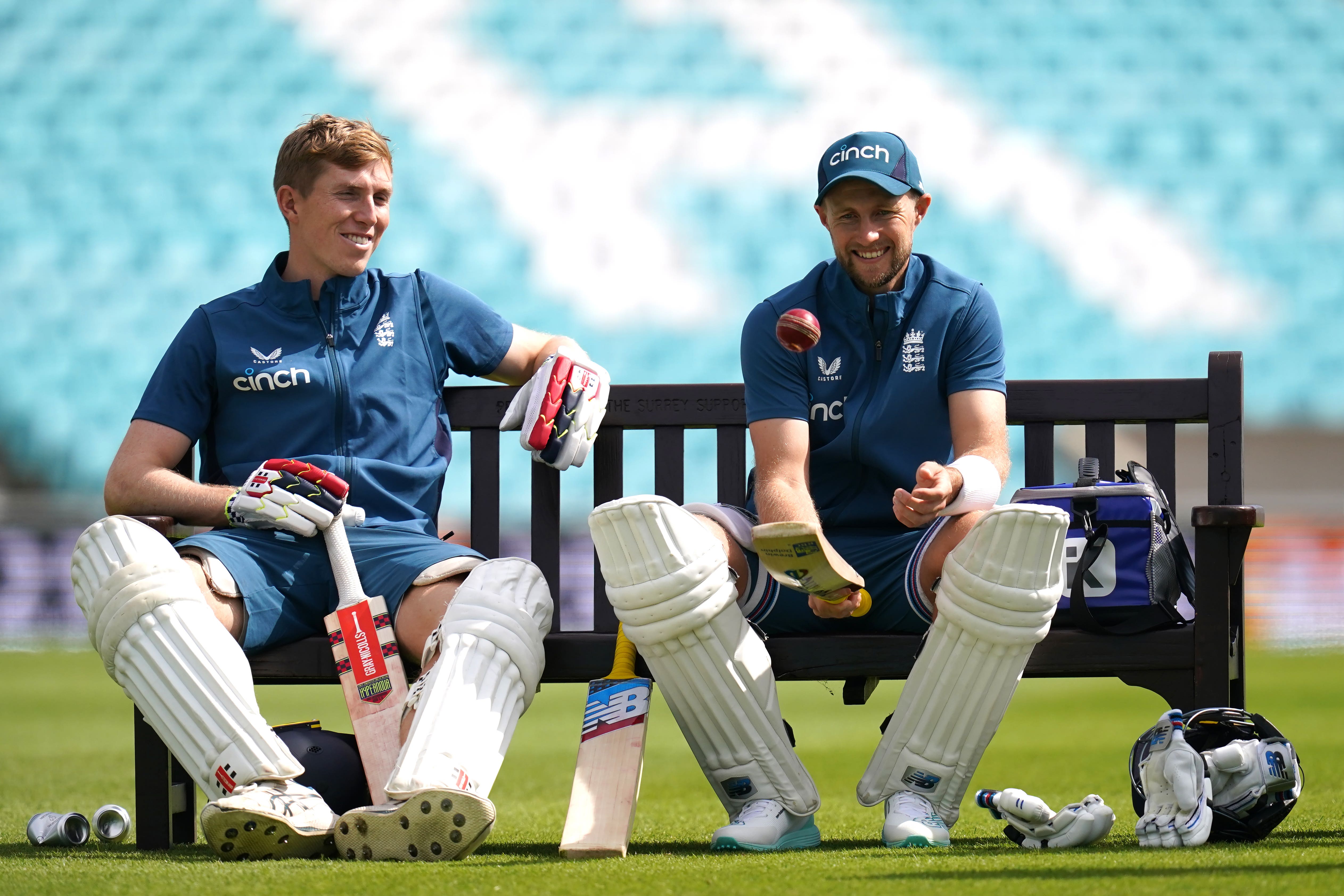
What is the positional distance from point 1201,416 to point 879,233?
2.20 ft

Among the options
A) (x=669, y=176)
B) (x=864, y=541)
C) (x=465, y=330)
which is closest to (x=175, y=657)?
(x=465, y=330)

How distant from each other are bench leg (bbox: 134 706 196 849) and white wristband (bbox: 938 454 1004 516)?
50.0 inches

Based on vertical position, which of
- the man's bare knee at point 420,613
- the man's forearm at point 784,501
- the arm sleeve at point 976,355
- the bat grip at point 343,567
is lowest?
the man's bare knee at point 420,613

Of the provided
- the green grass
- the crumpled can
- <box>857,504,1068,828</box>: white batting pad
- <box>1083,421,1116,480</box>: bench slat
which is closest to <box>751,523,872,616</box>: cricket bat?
<box>857,504,1068,828</box>: white batting pad

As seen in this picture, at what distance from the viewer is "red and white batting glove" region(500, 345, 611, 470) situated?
248 centimetres

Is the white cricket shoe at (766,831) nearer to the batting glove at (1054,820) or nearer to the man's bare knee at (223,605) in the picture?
the batting glove at (1054,820)

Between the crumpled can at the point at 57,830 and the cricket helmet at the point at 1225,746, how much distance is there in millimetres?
1568

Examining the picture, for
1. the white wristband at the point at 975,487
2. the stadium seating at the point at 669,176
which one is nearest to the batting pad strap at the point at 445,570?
the white wristband at the point at 975,487

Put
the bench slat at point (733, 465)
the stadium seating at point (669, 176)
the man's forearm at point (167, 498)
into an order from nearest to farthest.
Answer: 1. the man's forearm at point (167, 498)
2. the bench slat at point (733, 465)
3. the stadium seating at point (669, 176)

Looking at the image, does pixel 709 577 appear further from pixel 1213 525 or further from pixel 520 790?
pixel 520 790

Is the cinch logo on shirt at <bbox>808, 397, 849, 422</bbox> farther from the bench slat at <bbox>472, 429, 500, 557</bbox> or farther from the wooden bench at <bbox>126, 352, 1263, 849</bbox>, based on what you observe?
the bench slat at <bbox>472, 429, 500, 557</bbox>

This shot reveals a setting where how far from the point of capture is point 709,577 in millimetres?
2100

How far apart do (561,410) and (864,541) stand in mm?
544

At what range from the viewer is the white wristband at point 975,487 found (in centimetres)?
214
